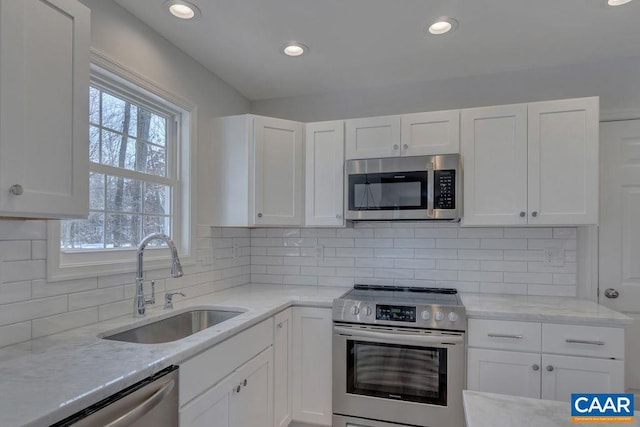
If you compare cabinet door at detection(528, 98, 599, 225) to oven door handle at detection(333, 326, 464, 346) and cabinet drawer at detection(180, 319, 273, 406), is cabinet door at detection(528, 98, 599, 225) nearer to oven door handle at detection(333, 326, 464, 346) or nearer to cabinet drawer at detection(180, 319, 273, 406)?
oven door handle at detection(333, 326, 464, 346)

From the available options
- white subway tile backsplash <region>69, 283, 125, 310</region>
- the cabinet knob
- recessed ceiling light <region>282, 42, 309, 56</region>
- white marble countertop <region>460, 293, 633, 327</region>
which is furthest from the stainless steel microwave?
the cabinet knob

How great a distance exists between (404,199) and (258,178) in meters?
1.02

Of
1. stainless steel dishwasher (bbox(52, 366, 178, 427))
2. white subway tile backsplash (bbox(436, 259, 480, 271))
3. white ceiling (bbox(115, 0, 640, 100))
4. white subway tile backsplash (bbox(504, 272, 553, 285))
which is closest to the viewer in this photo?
stainless steel dishwasher (bbox(52, 366, 178, 427))

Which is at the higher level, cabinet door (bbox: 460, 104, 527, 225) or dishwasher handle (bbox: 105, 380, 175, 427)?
cabinet door (bbox: 460, 104, 527, 225)

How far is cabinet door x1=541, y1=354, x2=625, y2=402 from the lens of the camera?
2004mm

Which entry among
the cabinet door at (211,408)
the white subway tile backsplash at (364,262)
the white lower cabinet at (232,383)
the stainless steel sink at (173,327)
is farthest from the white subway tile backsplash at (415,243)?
the cabinet door at (211,408)

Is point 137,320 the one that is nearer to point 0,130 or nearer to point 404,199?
point 0,130

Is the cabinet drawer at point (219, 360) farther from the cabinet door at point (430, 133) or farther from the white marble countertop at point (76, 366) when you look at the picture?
the cabinet door at point (430, 133)

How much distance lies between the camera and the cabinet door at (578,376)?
2004mm

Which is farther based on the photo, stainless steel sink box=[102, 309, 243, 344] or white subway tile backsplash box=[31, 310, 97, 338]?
stainless steel sink box=[102, 309, 243, 344]

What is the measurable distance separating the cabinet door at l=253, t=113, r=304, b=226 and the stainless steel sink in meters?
0.71

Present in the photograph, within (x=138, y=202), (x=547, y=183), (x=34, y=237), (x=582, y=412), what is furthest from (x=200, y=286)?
(x=547, y=183)

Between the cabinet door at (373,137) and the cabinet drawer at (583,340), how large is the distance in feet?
4.65

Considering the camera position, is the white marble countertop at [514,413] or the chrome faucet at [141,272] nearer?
the white marble countertop at [514,413]
